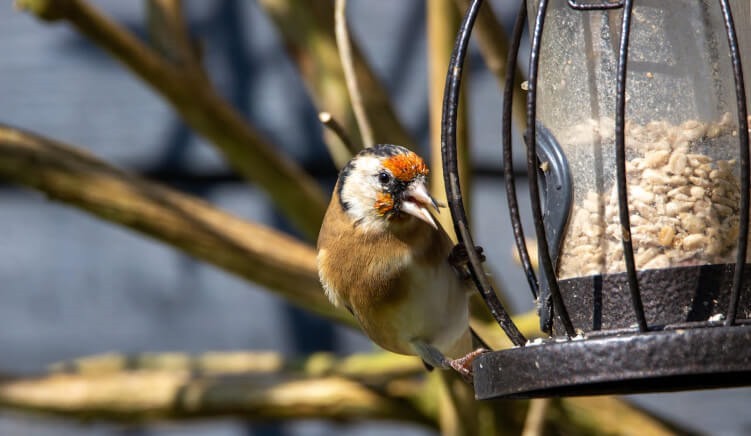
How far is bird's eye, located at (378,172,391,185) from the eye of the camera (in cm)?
241

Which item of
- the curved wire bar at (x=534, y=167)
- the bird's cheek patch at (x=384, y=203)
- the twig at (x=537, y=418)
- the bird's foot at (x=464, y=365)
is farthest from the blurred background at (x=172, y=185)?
the curved wire bar at (x=534, y=167)

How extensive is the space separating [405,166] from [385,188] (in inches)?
3.7

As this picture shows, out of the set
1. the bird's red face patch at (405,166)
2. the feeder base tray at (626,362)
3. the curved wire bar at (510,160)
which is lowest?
the feeder base tray at (626,362)

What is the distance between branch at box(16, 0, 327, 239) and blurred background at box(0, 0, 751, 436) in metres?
1.14

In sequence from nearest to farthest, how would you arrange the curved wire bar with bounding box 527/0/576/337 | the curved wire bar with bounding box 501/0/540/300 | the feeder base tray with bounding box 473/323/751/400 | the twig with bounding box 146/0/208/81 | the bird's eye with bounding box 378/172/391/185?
1. the feeder base tray with bounding box 473/323/751/400
2. the curved wire bar with bounding box 527/0/576/337
3. the curved wire bar with bounding box 501/0/540/300
4. the bird's eye with bounding box 378/172/391/185
5. the twig with bounding box 146/0/208/81

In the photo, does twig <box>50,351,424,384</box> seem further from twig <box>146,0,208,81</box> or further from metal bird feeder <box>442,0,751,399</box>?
metal bird feeder <box>442,0,751,399</box>

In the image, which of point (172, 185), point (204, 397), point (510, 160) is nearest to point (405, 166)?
point (510, 160)

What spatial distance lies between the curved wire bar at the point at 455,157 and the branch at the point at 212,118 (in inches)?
43.8

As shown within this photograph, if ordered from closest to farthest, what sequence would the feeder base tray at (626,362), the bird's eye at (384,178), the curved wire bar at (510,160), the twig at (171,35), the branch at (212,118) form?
the feeder base tray at (626,362) → the curved wire bar at (510,160) → the bird's eye at (384,178) → the branch at (212,118) → the twig at (171,35)

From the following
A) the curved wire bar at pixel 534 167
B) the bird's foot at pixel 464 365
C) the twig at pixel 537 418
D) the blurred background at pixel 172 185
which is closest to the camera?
the curved wire bar at pixel 534 167

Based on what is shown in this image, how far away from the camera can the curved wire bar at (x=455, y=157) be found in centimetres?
187

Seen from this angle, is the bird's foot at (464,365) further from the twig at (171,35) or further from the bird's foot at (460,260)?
the twig at (171,35)

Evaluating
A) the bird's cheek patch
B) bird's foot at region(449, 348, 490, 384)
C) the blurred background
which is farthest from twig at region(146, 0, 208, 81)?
bird's foot at region(449, 348, 490, 384)

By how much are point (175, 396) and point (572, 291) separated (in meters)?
1.61
